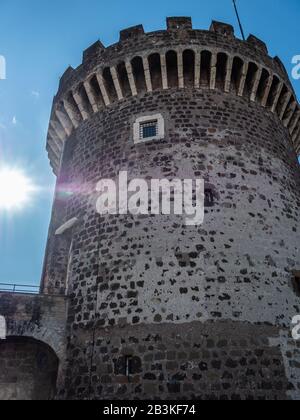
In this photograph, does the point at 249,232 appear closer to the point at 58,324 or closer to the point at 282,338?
the point at 282,338

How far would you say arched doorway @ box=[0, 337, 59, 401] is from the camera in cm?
813

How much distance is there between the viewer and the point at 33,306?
26.0ft

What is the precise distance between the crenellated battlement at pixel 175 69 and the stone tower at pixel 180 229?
1.5 inches

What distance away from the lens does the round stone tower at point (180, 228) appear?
6.66 meters

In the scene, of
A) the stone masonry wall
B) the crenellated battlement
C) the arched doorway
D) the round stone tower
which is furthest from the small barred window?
the arched doorway

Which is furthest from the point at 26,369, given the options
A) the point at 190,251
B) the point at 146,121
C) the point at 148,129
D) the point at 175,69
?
the point at 175,69

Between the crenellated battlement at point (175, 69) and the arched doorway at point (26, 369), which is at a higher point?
the crenellated battlement at point (175, 69)

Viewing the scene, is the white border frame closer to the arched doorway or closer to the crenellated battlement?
the crenellated battlement

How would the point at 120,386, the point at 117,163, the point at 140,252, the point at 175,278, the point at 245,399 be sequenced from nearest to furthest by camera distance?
the point at 245,399 < the point at 120,386 < the point at 175,278 < the point at 140,252 < the point at 117,163

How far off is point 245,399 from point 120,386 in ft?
6.96

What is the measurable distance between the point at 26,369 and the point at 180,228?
15.4ft

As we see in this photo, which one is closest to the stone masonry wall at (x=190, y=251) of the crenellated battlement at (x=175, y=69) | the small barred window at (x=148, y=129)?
→ the small barred window at (x=148, y=129)

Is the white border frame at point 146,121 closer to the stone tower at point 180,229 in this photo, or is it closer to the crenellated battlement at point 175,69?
the stone tower at point 180,229
